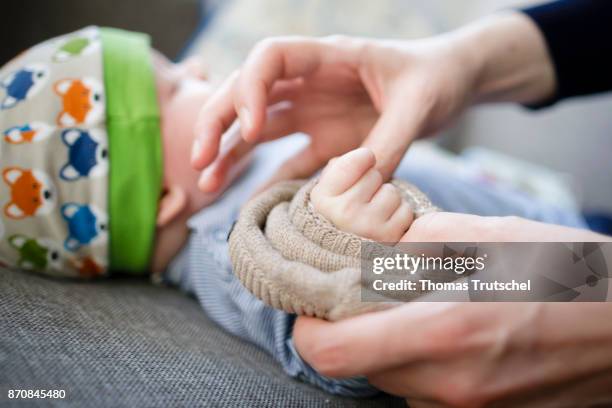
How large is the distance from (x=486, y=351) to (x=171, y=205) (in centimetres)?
60

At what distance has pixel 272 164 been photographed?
91 cm

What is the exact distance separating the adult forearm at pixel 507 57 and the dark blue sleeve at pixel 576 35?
0.07ft

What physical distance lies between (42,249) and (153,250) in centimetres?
18

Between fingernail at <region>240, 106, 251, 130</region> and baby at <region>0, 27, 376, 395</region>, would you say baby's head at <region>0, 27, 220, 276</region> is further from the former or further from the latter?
fingernail at <region>240, 106, 251, 130</region>

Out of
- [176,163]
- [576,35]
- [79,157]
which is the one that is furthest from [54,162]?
[576,35]

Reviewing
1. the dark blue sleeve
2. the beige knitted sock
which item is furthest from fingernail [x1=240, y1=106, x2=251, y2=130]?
the dark blue sleeve

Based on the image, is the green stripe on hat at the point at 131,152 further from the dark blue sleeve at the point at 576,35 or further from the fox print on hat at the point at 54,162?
the dark blue sleeve at the point at 576,35

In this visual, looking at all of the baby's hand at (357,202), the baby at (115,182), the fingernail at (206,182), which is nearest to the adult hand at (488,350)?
the baby's hand at (357,202)

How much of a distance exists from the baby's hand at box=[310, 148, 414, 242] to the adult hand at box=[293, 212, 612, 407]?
4.7 inches

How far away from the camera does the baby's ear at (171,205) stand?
0.80 meters

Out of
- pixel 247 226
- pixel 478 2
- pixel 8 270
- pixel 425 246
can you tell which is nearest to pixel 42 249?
pixel 8 270

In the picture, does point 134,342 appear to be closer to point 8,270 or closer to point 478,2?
point 8,270

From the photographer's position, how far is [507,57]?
840mm

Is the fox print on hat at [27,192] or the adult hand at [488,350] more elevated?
the adult hand at [488,350]
